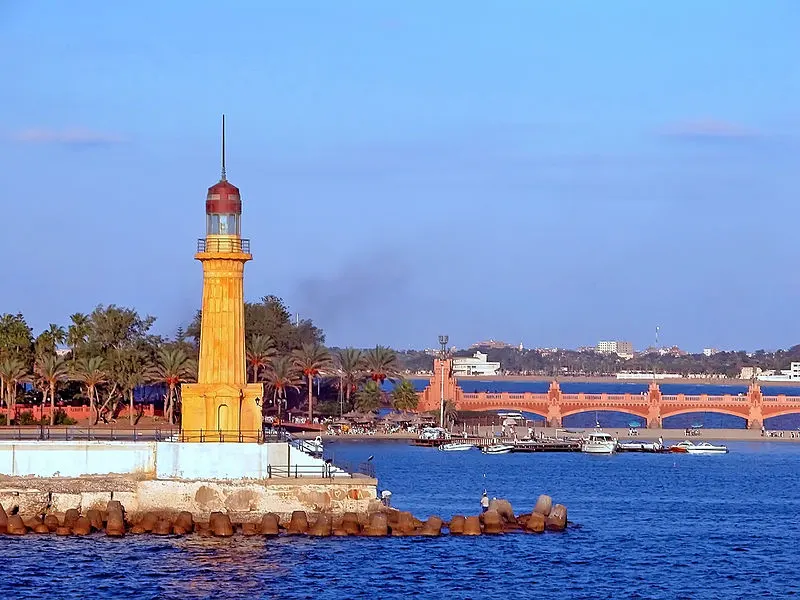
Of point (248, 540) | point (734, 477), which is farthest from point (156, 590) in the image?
point (734, 477)

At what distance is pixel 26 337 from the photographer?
109 meters

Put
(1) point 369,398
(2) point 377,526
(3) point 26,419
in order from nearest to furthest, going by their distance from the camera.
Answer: (2) point 377,526, (3) point 26,419, (1) point 369,398

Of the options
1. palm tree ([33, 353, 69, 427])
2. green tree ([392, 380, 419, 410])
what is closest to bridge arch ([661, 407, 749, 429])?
green tree ([392, 380, 419, 410])

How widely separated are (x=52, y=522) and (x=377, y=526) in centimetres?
1003

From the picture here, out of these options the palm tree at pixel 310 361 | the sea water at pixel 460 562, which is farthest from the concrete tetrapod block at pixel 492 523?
the palm tree at pixel 310 361

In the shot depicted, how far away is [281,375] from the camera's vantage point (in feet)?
373

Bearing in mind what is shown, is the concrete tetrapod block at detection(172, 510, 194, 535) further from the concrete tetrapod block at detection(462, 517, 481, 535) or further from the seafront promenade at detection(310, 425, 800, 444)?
the seafront promenade at detection(310, 425, 800, 444)

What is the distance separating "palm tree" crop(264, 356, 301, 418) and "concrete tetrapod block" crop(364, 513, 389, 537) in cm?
6222

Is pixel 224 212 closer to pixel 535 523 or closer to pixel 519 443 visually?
pixel 535 523

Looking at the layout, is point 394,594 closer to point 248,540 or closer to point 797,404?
point 248,540

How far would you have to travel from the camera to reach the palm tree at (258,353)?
11119 cm

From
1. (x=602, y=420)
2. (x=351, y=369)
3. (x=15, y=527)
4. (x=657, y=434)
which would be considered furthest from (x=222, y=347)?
(x=602, y=420)

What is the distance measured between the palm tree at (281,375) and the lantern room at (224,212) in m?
59.4

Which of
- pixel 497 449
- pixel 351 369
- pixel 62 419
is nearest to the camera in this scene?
pixel 62 419
